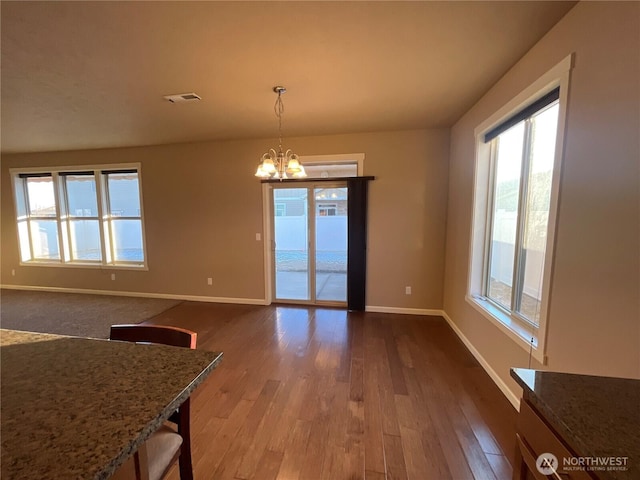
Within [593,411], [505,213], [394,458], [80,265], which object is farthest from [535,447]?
[80,265]

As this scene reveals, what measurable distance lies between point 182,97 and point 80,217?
13.5 feet

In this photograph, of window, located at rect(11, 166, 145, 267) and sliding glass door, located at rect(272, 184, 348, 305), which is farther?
window, located at rect(11, 166, 145, 267)

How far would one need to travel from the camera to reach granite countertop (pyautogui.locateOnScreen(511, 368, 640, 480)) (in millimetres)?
625

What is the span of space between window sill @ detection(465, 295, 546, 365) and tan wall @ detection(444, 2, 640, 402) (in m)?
0.11

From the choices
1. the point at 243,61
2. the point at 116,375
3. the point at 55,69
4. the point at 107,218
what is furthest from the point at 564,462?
the point at 107,218

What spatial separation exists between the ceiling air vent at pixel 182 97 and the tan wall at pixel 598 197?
9.27 feet

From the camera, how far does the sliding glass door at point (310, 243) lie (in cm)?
421

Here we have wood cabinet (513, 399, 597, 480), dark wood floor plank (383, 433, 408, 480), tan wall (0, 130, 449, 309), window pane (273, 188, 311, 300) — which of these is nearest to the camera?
wood cabinet (513, 399, 597, 480)

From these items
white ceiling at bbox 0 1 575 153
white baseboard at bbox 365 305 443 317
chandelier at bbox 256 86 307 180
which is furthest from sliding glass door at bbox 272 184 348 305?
chandelier at bbox 256 86 307 180

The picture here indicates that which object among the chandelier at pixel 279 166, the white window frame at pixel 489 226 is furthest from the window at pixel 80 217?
the white window frame at pixel 489 226

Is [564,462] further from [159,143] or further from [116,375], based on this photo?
[159,143]

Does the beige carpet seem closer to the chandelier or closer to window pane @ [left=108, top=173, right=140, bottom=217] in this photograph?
window pane @ [left=108, top=173, right=140, bottom=217]

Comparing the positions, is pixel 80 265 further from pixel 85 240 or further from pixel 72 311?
pixel 72 311

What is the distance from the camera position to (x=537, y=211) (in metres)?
2.04
